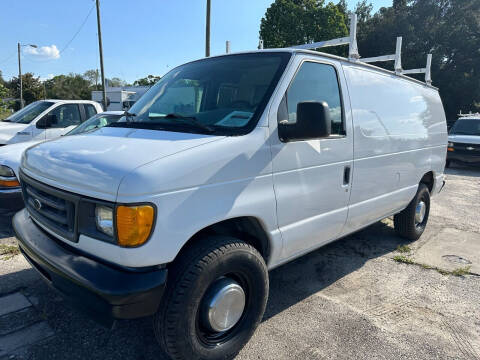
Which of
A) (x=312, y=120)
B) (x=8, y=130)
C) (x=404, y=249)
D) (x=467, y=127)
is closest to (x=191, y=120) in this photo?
(x=312, y=120)

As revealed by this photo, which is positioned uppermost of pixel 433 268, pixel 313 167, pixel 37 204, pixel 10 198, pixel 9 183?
pixel 313 167

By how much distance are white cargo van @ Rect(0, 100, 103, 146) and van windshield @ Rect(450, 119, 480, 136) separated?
12.2 m

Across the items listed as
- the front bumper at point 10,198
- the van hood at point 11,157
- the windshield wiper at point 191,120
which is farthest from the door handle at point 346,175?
the van hood at point 11,157

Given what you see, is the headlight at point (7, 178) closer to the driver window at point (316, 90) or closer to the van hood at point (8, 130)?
the van hood at point (8, 130)

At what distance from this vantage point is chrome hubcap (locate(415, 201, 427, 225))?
491cm

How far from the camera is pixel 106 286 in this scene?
75.0 inches

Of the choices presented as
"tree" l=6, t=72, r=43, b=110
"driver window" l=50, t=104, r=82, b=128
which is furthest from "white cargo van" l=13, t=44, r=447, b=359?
"tree" l=6, t=72, r=43, b=110

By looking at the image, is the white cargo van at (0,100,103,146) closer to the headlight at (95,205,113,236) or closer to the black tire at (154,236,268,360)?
the headlight at (95,205,113,236)

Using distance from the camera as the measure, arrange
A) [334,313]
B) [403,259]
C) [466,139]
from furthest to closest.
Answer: [466,139], [403,259], [334,313]

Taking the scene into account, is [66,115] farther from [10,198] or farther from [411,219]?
[411,219]

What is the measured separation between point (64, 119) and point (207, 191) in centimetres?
714

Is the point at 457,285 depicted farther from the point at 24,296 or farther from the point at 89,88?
the point at 89,88

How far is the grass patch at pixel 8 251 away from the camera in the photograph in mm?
3965

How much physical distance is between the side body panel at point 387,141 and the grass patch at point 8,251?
3.60m
